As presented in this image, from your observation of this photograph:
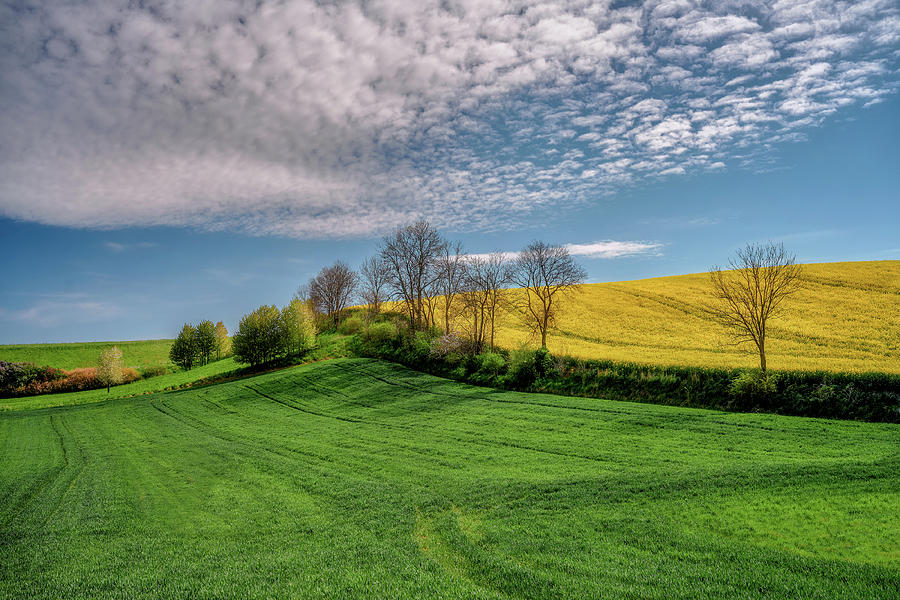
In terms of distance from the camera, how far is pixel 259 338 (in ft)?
168

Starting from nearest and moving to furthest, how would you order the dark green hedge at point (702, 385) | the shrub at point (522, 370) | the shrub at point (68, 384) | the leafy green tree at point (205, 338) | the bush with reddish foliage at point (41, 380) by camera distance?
the dark green hedge at point (702, 385) → the shrub at point (522, 370) → the bush with reddish foliage at point (41, 380) → the shrub at point (68, 384) → the leafy green tree at point (205, 338)

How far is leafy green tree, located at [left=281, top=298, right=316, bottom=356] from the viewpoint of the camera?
52303mm

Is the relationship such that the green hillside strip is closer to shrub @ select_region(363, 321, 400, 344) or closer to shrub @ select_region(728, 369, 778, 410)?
shrub @ select_region(363, 321, 400, 344)

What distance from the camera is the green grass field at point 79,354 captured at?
6606 cm

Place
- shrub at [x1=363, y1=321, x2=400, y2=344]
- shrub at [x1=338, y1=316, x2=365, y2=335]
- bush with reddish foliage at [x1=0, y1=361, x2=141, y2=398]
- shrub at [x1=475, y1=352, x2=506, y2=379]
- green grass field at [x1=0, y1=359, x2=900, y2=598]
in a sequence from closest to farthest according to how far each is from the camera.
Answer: green grass field at [x1=0, y1=359, x2=900, y2=598] < shrub at [x1=475, y1=352, x2=506, y2=379] < bush with reddish foliage at [x1=0, y1=361, x2=141, y2=398] < shrub at [x1=363, y1=321, x2=400, y2=344] < shrub at [x1=338, y1=316, x2=365, y2=335]

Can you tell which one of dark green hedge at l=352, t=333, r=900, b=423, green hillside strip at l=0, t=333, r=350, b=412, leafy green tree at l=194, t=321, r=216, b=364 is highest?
leafy green tree at l=194, t=321, r=216, b=364

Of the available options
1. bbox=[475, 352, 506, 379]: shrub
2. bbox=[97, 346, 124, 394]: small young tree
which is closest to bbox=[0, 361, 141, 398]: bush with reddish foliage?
bbox=[97, 346, 124, 394]: small young tree

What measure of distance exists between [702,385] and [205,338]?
2553 inches

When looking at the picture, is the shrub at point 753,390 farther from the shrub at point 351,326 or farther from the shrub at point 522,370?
the shrub at point 351,326

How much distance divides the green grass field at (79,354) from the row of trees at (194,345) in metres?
5.68

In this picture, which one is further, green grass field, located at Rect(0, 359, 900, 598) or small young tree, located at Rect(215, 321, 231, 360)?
small young tree, located at Rect(215, 321, 231, 360)

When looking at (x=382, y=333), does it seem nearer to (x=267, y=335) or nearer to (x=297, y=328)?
(x=297, y=328)

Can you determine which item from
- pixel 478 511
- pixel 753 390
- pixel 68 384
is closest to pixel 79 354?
pixel 68 384

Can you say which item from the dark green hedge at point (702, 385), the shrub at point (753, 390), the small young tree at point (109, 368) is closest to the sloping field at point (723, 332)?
the dark green hedge at point (702, 385)
